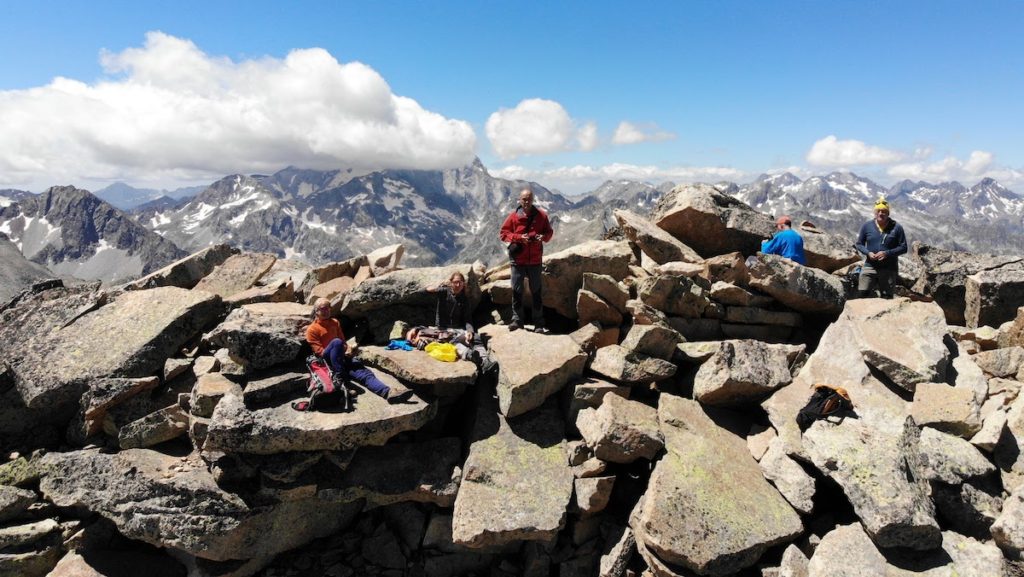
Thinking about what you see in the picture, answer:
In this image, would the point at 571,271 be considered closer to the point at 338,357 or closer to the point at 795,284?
the point at 795,284

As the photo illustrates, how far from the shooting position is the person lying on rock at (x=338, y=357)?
15711 mm

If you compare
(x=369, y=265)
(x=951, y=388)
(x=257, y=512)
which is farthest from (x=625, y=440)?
(x=369, y=265)

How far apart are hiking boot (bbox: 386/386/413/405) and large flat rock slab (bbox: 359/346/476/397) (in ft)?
1.17

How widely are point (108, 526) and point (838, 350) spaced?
947 inches

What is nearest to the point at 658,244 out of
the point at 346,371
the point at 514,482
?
the point at 514,482

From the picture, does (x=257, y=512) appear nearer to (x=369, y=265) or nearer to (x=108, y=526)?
(x=108, y=526)

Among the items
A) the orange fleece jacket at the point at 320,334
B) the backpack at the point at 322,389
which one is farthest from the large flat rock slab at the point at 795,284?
the orange fleece jacket at the point at 320,334

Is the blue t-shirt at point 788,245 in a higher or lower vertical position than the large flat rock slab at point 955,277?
higher

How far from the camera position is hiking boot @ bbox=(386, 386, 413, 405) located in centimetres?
1559

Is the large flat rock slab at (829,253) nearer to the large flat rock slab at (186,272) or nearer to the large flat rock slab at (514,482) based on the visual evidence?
the large flat rock slab at (514,482)

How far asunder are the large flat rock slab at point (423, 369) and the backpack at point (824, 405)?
974cm

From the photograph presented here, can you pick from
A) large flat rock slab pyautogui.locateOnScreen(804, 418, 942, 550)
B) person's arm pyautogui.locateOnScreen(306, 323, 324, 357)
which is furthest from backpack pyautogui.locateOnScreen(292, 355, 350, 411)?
large flat rock slab pyautogui.locateOnScreen(804, 418, 942, 550)

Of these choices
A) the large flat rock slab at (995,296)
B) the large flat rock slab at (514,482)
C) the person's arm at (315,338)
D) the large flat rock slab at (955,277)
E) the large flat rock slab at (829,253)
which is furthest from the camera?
the large flat rock slab at (829,253)

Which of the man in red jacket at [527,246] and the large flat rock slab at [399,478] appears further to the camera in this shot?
the man in red jacket at [527,246]
